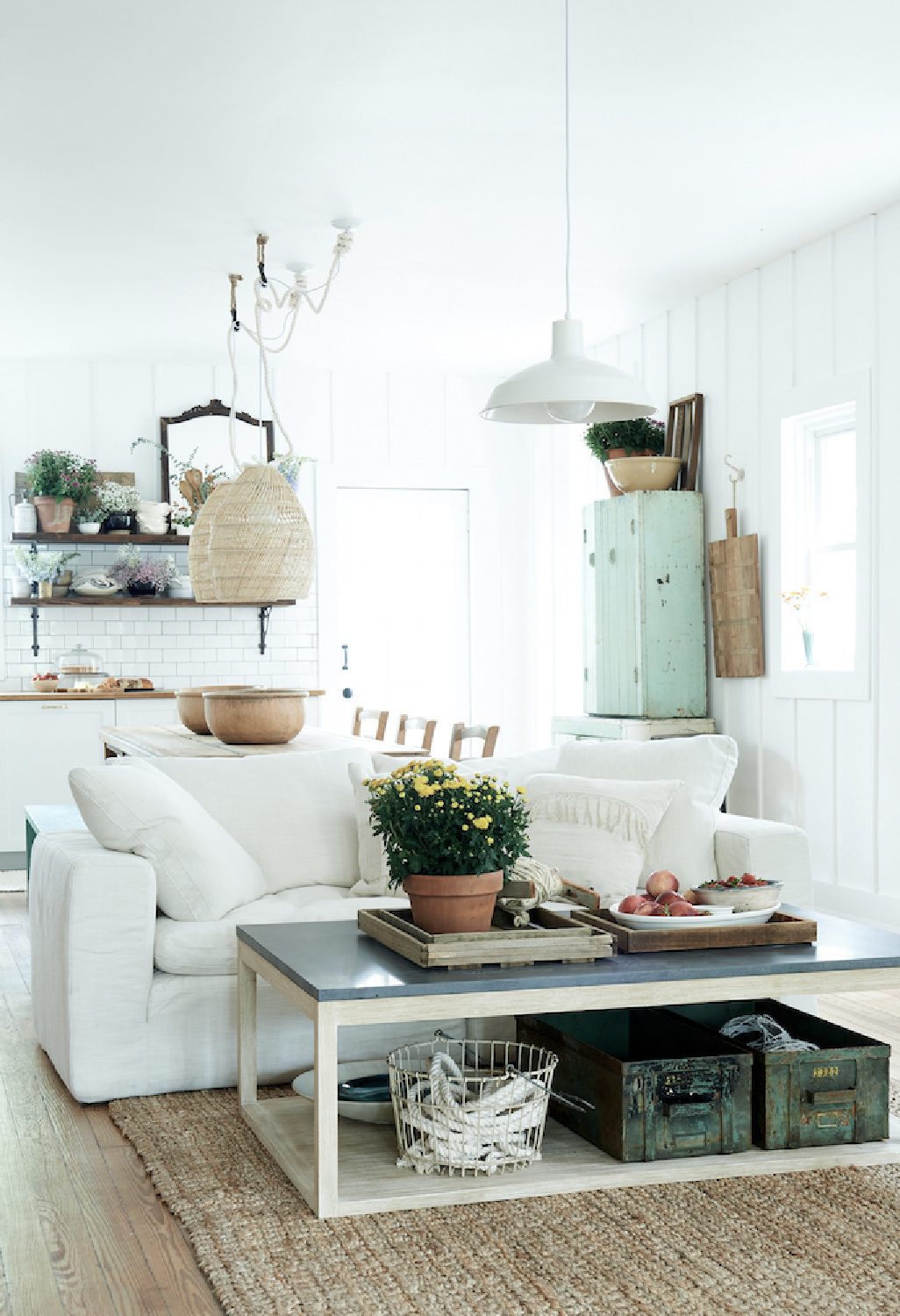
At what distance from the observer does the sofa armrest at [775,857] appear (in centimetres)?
407

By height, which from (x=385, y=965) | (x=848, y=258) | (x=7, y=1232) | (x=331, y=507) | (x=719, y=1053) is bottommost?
(x=7, y=1232)

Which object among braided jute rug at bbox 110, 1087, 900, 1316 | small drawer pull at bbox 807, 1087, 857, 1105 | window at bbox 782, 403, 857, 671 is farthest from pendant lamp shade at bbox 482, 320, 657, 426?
window at bbox 782, 403, 857, 671

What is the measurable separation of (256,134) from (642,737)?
3.38m

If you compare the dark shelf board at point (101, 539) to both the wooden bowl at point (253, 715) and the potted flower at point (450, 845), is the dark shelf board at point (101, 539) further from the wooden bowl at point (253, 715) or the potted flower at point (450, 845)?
the potted flower at point (450, 845)

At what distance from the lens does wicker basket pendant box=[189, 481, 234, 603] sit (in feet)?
18.4

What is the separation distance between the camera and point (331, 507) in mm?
8812

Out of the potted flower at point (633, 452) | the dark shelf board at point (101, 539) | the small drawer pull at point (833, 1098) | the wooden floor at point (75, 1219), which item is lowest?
the wooden floor at point (75, 1219)

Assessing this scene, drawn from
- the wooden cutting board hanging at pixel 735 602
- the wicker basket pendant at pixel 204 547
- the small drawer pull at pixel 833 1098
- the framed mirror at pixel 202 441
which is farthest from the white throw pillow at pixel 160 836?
the framed mirror at pixel 202 441

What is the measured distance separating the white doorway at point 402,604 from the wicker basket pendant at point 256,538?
125 inches

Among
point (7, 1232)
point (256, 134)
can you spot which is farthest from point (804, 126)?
point (7, 1232)

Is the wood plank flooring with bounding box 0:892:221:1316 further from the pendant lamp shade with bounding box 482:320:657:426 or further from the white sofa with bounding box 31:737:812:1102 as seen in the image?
the pendant lamp shade with bounding box 482:320:657:426

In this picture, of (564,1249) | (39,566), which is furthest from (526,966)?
(39,566)

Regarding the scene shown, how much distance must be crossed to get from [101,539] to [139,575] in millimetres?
310

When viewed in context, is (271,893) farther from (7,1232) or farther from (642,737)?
(642,737)
